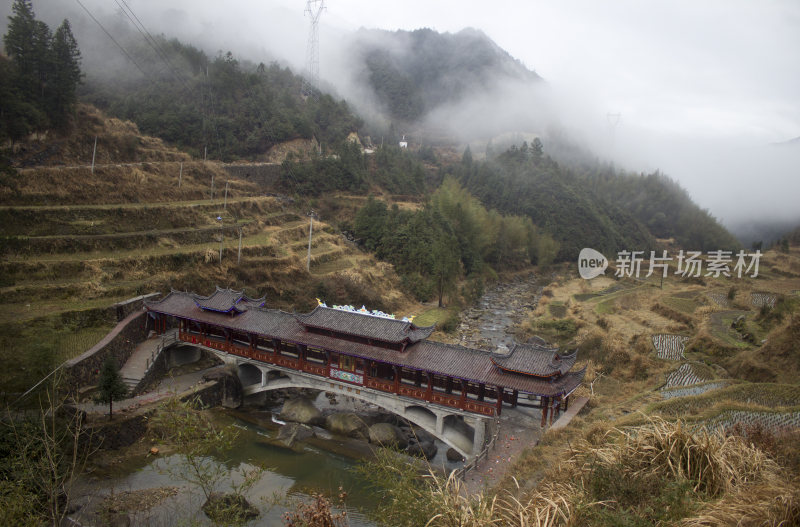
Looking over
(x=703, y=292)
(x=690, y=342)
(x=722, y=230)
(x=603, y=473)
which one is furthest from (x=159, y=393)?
Result: (x=722, y=230)

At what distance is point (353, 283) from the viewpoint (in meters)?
39.0

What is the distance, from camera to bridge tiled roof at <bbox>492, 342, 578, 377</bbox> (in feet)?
65.0

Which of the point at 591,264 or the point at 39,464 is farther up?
the point at 591,264

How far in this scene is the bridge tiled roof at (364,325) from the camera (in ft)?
74.2

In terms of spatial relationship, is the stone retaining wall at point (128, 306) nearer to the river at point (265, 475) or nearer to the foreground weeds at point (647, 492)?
the river at point (265, 475)

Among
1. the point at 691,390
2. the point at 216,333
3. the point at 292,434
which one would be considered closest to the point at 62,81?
the point at 216,333

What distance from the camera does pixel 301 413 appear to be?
24.7 m

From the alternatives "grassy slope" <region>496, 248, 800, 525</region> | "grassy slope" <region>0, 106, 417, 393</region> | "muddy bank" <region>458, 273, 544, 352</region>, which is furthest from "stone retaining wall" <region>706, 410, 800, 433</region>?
"grassy slope" <region>0, 106, 417, 393</region>

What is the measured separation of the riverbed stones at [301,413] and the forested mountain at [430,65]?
334 ft

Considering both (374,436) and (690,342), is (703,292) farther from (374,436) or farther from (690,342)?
(374,436)

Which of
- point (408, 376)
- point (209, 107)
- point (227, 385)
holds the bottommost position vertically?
point (227, 385)

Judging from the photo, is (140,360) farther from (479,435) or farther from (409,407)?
(479,435)

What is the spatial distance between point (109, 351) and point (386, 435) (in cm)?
1321

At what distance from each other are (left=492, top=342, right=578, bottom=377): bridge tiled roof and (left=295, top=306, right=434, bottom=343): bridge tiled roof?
4.08 meters
